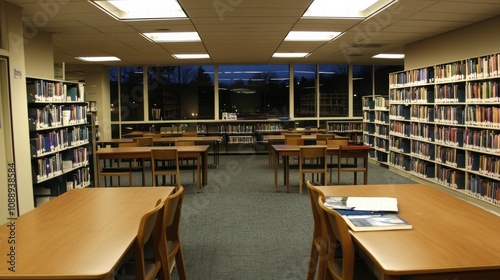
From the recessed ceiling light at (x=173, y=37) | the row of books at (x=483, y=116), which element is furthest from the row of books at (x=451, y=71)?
the recessed ceiling light at (x=173, y=37)

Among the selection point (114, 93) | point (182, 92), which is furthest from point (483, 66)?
point (114, 93)

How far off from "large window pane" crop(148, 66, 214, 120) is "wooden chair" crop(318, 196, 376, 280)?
10.3 meters

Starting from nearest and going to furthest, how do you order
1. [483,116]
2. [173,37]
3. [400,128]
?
[483,116]
[173,37]
[400,128]

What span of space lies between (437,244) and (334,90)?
1099 centimetres

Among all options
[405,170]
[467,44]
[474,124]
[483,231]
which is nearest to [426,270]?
[483,231]

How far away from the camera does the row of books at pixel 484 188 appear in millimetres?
5372

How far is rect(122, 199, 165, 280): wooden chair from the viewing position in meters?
2.00

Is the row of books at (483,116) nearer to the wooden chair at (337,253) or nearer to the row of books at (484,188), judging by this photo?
→ the row of books at (484,188)

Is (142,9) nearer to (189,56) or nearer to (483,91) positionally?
(189,56)

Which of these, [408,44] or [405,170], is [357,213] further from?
[408,44]

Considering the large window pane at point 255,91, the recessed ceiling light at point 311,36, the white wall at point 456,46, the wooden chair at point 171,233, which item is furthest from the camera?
the large window pane at point 255,91

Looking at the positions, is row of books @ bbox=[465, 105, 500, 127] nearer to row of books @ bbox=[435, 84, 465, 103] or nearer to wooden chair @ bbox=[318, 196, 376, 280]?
row of books @ bbox=[435, 84, 465, 103]

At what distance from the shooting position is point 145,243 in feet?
7.36

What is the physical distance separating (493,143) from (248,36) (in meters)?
4.23
